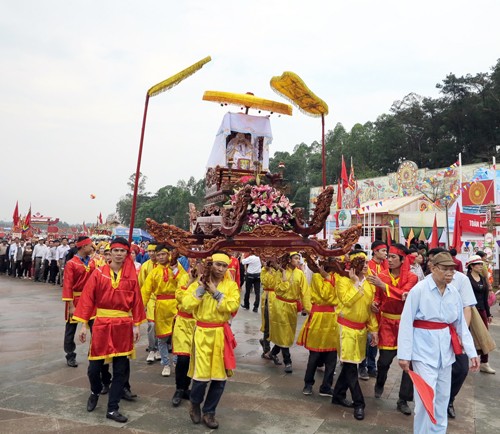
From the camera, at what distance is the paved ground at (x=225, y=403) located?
12.4 feet

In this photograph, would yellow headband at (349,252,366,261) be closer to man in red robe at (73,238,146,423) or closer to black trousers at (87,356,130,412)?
man in red robe at (73,238,146,423)

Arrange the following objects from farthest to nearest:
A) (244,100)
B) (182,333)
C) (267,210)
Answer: (244,100) → (267,210) → (182,333)

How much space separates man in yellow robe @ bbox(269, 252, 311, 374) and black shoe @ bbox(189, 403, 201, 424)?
6.38 feet

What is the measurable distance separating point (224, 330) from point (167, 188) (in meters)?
63.6

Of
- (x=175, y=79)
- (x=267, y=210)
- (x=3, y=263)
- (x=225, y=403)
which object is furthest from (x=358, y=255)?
(x=3, y=263)

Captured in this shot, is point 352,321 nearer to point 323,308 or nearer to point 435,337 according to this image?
point 323,308

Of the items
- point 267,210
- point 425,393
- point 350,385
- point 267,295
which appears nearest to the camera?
point 425,393

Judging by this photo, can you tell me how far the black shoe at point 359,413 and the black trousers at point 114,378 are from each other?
7.36 ft

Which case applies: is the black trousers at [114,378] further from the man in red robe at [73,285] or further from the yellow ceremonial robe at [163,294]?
the man in red robe at [73,285]

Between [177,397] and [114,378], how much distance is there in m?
0.71

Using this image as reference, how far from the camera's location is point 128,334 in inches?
158

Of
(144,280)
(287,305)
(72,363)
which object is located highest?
(144,280)

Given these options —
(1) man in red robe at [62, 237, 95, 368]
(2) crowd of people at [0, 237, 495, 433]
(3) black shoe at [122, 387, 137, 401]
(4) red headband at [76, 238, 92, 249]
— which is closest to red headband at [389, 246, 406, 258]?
(2) crowd of people at [0, 237, 495, 433]

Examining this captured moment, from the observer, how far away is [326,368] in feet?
15.4
